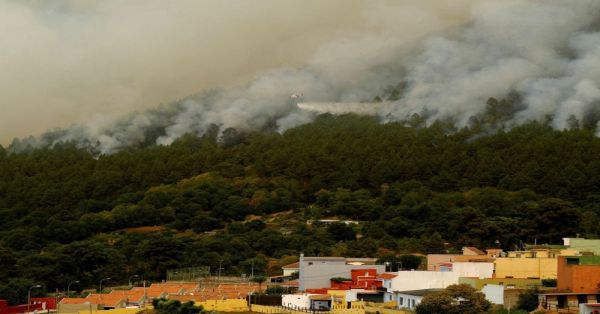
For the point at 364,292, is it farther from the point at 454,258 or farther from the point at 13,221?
the point at 13,221

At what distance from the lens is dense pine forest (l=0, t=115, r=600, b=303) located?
76.4 meters

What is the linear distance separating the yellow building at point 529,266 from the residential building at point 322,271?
985 cm

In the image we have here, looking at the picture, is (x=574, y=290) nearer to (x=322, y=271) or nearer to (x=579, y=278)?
(x=579, y=278)

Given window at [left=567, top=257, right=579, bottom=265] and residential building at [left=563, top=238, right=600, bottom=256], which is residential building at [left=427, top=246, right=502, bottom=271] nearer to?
residential building at [left=563, top=238, right=600, bottom=256]

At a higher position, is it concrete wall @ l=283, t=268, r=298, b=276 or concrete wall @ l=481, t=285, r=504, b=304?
concrete wall @ l=283, t=268, r=298, b=276

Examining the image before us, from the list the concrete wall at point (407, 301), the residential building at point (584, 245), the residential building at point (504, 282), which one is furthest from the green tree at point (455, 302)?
the residential building at point (584, 245)

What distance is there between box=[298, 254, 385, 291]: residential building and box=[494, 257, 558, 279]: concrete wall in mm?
9904

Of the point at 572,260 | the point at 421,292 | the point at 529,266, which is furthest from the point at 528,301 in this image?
the point at 529,266

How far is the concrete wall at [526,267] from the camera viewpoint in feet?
175

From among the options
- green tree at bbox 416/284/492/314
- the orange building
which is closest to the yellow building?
the orange building

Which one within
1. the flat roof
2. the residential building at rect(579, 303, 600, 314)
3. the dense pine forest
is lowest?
the residential building at rect(579, 303, 600, 314)

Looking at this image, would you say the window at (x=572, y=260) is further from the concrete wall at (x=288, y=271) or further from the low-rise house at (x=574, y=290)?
the concrete wall at (x=288, y=271)

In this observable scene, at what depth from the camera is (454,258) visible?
61031 mm

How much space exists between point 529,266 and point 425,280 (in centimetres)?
447
